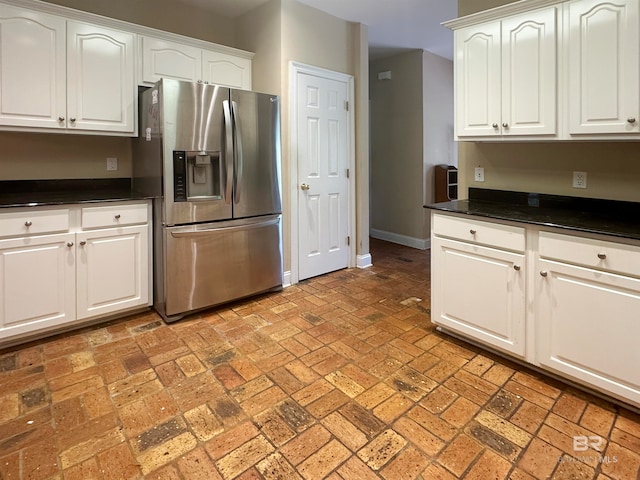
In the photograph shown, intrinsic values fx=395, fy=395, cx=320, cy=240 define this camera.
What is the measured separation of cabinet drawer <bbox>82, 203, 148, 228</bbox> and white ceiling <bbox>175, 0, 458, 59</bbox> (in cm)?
206

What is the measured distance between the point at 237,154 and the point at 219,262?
0.86 meters

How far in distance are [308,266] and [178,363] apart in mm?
1805

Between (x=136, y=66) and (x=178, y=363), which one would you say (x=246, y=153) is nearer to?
(x=136, y=66)

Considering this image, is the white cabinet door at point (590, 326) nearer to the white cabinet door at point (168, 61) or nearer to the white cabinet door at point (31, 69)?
the white cabinet door at point (168, 61)

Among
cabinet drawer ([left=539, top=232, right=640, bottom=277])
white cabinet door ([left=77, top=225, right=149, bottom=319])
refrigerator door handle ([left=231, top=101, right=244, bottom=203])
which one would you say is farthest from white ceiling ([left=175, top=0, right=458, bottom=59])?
cabinet drawer ([left=539, top=232, right=640, bottom=277])

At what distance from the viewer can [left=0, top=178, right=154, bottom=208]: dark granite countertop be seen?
99.7 inches

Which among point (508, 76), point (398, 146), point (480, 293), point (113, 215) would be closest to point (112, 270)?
point (113, 215)

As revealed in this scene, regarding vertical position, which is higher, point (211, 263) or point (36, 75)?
point (36, 75)

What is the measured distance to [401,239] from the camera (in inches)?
219

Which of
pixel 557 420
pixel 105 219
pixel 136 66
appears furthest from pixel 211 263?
pixel 557 420

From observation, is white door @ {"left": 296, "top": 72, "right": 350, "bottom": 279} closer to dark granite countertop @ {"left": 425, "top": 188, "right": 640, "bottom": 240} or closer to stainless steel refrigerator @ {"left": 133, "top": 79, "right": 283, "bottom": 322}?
stainless steel refrigerator @ {"left": 133, "top": 79, "right": 283, "bottom": 322}

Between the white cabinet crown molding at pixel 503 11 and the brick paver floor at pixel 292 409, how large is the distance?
201cm

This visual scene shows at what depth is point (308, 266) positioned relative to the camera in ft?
12.9

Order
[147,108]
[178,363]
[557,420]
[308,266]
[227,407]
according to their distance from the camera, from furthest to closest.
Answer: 1. [308,266]
2. [147,108]
3. [178,363]
4. [227,407]
5. [557,420]
